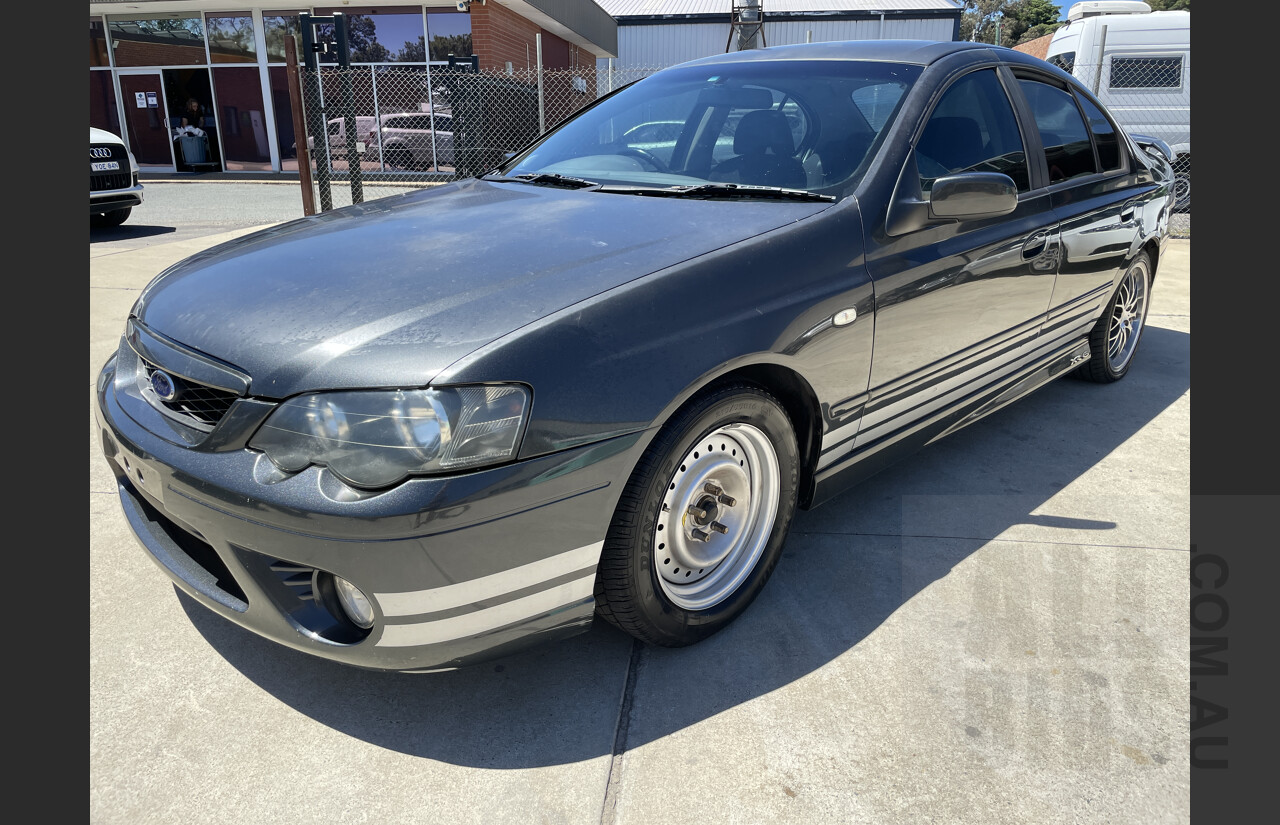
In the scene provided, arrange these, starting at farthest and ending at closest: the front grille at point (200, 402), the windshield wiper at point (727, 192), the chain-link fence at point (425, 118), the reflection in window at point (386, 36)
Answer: the reflection in window at point (386, 36) < the chain-link fence at point (425, 118) < the windshield wiper at point (727, 192) < the front grille at point (200, 402)

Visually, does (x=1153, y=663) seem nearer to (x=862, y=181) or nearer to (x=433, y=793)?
(x=862, y=181)

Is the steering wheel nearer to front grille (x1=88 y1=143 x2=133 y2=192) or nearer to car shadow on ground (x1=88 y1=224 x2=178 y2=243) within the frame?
car shadow on ground (x1=88 y1=224 x2=178 y2=243)

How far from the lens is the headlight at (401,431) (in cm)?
172

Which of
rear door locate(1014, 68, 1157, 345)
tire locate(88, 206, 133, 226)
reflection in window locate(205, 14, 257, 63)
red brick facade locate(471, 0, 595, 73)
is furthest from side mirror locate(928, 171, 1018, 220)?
reflection in window locate(205, 14, 257, 63)

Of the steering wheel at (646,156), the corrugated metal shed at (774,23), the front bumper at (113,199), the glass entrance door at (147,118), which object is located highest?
the corrugated metal shed at (774,23)

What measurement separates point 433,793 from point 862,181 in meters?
2.05


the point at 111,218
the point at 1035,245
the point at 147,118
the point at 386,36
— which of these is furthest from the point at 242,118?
the point at 1035,245

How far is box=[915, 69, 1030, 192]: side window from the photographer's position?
2818mm

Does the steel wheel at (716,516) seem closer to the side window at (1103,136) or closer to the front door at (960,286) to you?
the front door at (960,286)

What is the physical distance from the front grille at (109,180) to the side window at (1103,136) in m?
9.65

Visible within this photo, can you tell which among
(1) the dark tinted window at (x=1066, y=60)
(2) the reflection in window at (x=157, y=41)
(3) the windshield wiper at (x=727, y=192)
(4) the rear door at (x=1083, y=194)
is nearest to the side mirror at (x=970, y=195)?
(3) the windshield wiper at (x=727, y=192)

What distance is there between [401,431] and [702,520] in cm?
89

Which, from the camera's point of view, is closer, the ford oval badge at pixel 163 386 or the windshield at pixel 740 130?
the ford oval badge at pixel 163 386

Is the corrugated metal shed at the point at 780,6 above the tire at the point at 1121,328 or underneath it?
above
